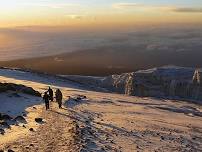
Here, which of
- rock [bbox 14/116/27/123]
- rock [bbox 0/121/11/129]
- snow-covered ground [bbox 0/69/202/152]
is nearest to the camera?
snow-covered ground [bbox 0/69/202/152]

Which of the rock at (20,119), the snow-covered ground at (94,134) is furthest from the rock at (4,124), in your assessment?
the rock at (20,119)

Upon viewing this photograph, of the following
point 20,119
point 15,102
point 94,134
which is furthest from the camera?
point 15,102

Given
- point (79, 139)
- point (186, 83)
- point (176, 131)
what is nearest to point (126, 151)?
point (79, 139)

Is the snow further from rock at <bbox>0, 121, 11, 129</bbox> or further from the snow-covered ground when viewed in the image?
rock at <bbox>0, 121, 11, 129</bbox>

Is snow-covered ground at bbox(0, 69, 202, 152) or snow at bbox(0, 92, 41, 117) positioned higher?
snow at bbox(0, 92, 41, 117)

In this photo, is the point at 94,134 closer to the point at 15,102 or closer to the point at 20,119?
the point at 20,119

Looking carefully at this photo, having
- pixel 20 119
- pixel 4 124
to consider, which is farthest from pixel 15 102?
pixel 4 124

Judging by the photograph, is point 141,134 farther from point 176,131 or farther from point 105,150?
point 105,150

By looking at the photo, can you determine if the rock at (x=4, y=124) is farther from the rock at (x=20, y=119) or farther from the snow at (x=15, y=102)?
the snow at (x=15, y=102)

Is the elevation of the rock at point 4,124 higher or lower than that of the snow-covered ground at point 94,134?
higher

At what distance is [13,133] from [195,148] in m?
10.2

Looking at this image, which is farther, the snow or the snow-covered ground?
the snow

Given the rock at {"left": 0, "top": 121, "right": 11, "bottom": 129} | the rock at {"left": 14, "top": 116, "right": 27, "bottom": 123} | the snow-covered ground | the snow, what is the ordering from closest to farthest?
1. the snow-covered ground
2. the rock at {"left": 0, "top": 121, "right": 11, "bottom": 129}
3. the rock at {"left": 14, "top": 116, "right": 27, "bottom": 123}
4. the snow

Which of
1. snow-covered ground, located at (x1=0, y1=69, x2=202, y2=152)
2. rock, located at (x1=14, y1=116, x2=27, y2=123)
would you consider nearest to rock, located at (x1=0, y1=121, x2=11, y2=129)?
snow-covered ground, located at (x1=0, y1=69, x2=202, y2=152)
